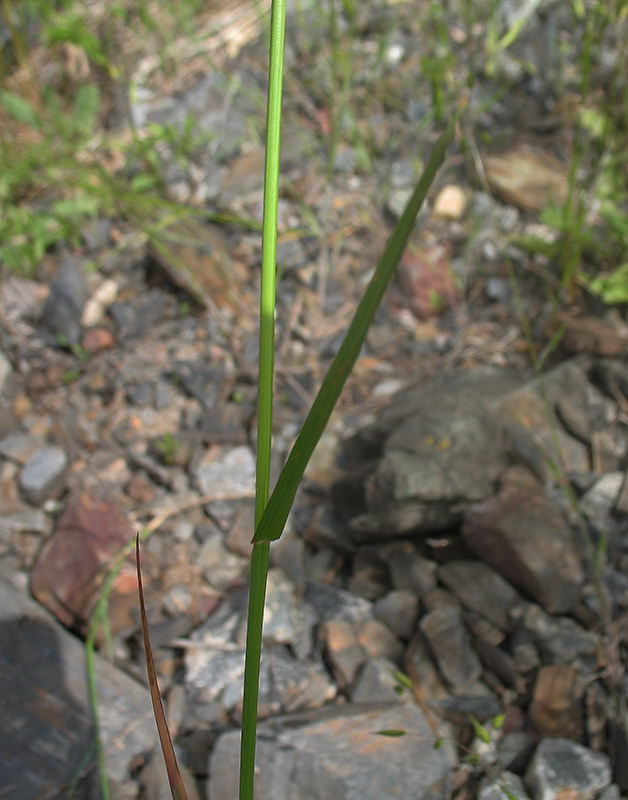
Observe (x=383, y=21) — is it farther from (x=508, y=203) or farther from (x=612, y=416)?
(x=612, y=416)

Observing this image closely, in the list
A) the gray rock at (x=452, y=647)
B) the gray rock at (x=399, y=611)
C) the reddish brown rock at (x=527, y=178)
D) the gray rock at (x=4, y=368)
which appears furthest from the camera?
the reddish brown rock at (x=527, y=178)

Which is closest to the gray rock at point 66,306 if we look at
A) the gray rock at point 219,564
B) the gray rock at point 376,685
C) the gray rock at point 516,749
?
the gray rock at point 219,564

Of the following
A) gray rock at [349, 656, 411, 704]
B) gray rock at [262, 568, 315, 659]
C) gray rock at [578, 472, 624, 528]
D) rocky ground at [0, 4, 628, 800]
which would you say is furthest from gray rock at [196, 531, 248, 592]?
gray rock at [578, 472, 624, 528]

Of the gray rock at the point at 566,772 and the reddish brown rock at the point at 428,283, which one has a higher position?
the reddish brown rock at the point at 428,283

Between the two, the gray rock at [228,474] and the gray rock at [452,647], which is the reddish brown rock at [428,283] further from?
the gray rock at [452,647]

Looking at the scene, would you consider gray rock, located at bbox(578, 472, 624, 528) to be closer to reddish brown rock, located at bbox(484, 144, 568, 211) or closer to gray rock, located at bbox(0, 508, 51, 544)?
reddish brown rock, located at bbox(484, 144, 568, 211)

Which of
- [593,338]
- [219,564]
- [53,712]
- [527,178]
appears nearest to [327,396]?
[53,712]

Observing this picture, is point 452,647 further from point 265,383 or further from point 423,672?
point 265,383

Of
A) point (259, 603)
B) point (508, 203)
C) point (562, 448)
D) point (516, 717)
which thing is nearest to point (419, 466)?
point (562, 448)
